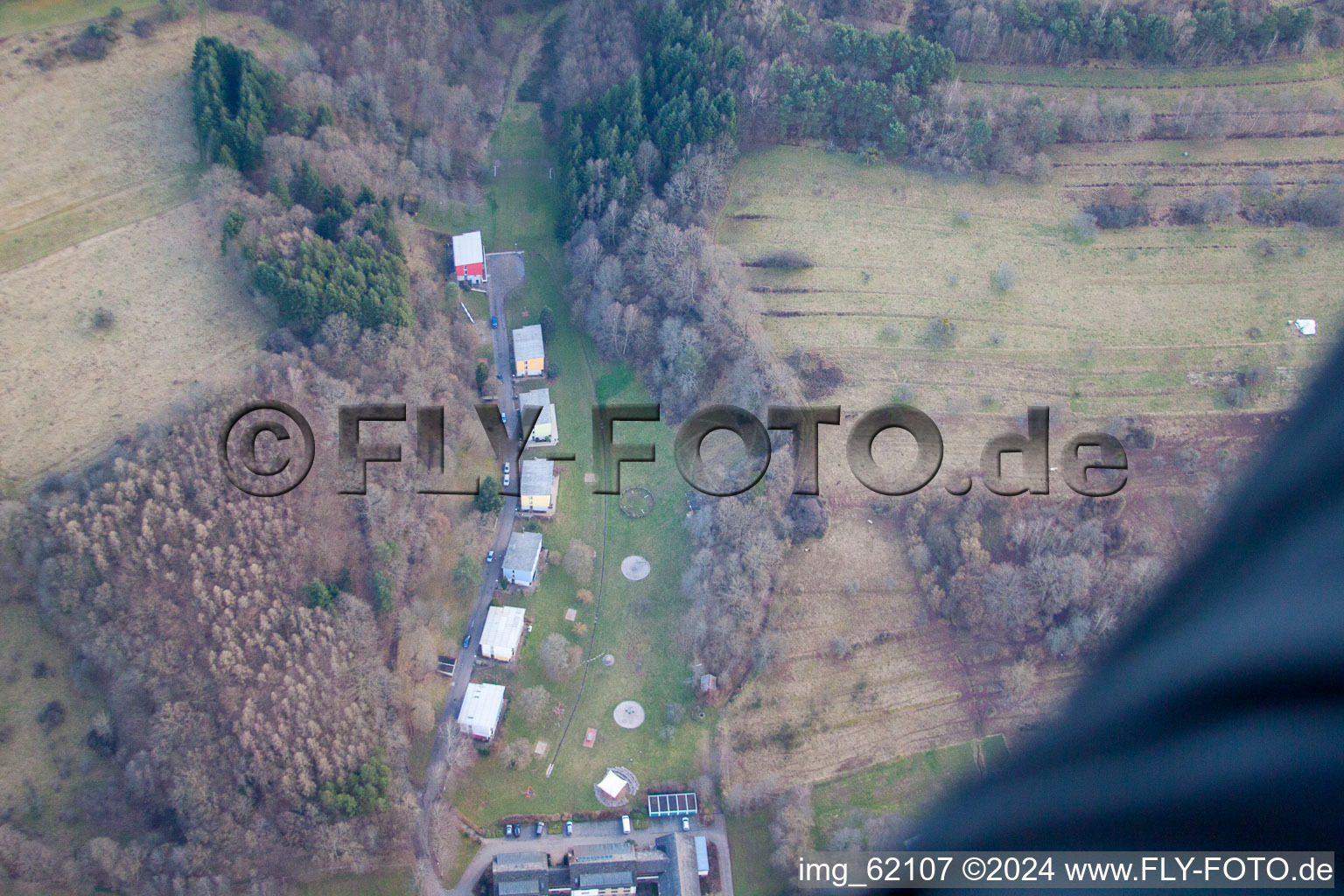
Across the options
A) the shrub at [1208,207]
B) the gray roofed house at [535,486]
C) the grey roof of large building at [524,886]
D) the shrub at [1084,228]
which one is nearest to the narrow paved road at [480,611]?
the gray roofed house at [535,486]

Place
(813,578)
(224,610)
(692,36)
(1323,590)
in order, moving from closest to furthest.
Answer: (1323,590) < (224,610) < (813,578) < (692,36)

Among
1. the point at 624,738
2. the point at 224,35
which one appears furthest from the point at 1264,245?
the point at 224,35

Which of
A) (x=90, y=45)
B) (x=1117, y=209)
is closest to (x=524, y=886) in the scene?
(x=1117, y=209)

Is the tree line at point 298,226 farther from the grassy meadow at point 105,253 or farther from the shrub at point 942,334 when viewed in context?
the shrub at point 942,334

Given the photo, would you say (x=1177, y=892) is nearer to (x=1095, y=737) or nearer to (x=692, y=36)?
(x=1095, y=737)

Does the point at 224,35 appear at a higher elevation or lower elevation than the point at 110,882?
higher

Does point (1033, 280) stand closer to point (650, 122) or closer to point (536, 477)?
point (650, 122)
